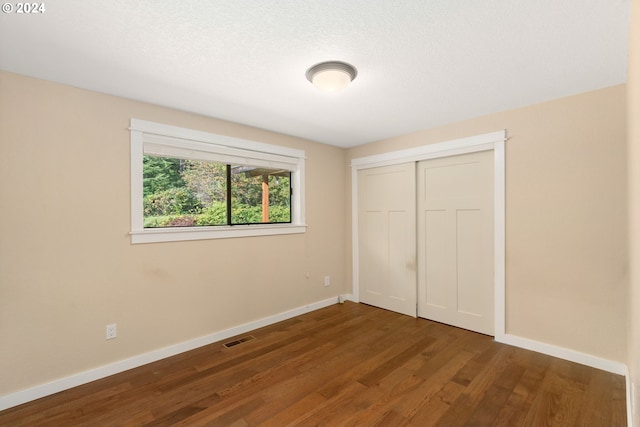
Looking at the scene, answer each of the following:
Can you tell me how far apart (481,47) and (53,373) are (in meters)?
3.73

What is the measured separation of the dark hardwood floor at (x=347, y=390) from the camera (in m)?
1.82

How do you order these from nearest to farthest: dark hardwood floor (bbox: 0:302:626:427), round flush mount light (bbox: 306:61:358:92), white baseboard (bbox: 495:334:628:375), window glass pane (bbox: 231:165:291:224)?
dark hardwood floor (bbox: 0:302:626:427), round flush mount light (bbox: 306:61:358:92), white baseboard (bbox: 495:334:628:375), window glass pane (bbox: 231:165:291:224)

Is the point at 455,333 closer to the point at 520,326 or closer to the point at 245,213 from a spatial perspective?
the point at 520,326

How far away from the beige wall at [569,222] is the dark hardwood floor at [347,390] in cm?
33

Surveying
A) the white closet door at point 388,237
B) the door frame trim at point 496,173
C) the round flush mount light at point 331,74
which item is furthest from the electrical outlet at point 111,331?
the door frame trim at point 496,173

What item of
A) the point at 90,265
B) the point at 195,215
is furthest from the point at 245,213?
the point at 90,265

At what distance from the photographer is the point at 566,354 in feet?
8.16

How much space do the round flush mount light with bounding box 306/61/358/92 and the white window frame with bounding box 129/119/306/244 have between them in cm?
142

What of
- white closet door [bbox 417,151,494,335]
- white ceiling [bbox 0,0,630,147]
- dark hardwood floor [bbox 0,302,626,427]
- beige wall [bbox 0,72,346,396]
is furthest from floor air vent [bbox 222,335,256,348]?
white ceiling [bbox 0,0,630,147]

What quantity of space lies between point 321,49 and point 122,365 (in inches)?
115

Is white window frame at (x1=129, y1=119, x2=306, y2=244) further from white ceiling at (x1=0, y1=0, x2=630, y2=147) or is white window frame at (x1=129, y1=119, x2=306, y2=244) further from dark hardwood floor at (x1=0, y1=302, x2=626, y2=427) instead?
dark hardwood floor at (x1=0, y1=302, x2=626, y2=427)

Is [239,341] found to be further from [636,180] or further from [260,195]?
[636,180]

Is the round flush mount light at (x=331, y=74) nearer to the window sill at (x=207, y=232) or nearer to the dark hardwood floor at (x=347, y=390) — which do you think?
the window sill at (x=207, y=232)

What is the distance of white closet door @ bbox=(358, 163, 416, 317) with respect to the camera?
12.0 feet
